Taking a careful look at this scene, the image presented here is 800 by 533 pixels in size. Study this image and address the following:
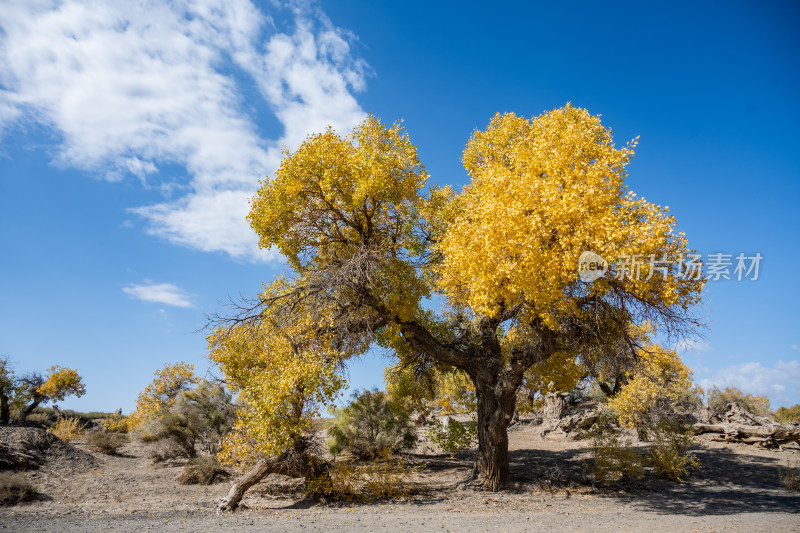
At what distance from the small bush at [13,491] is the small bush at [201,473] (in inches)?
145

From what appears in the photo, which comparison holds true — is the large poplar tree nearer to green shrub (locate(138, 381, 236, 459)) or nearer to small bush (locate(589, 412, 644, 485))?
small bush (locate(589, 412, 644, 485))

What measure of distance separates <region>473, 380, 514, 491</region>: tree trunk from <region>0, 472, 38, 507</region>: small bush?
444 inches

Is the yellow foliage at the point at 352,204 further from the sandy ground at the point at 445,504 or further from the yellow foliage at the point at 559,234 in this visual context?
the sandy ground at the point at 445,504

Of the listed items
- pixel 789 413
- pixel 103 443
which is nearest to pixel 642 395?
pixel 789 413

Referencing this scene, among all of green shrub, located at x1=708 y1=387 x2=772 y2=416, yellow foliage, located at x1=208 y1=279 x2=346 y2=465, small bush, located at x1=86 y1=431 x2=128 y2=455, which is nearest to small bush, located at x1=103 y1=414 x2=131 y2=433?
small bush, located at x1=86 y1=431 x2=128 y2=455

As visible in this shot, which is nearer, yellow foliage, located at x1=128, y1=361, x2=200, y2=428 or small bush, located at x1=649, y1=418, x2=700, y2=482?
small bush, located at x1=649, y1=418, x2=700, y2=482

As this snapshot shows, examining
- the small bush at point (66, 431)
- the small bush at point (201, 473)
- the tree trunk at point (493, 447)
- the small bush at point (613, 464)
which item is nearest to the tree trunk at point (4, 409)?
the small bush at point (66, 431)

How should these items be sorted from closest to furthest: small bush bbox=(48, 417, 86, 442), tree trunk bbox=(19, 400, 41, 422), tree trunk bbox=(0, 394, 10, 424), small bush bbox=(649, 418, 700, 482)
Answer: small bush bbox=(649, 418, 700, 482) < tree trunk bbox=(0, 394, 10, 424) < small bush bbox=(48, 417, 86, 442) < tree trunk bbox=(19, 400, 41, 422)

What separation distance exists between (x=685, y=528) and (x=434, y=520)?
449 centimetres

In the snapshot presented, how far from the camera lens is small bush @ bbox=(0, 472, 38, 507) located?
987 cm

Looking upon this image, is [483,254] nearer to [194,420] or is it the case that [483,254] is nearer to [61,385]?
[194,420]

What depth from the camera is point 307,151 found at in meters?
11.2

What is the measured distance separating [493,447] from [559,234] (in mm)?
6394

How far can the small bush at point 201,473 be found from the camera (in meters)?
13.1
